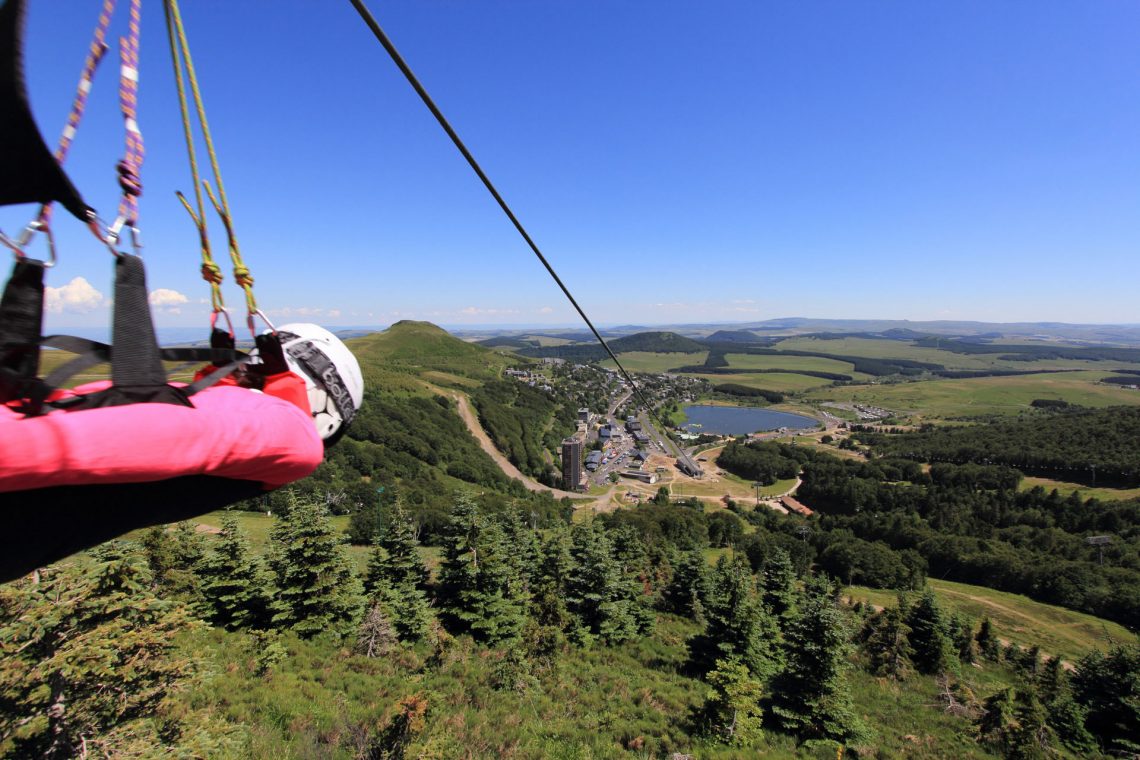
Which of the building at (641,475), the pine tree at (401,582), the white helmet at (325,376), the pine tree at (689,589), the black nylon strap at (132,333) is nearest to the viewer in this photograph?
the black nylon strap at (132,333)

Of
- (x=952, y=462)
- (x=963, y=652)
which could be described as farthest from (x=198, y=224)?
(x=952, y=462)

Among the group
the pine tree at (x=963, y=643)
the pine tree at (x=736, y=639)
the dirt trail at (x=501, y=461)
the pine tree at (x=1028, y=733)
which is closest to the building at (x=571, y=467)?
the dirt trail at (x=501, y=461)

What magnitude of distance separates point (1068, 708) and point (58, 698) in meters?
36.4

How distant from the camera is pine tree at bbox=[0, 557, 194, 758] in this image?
23.2ft

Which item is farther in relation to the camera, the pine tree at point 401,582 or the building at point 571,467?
the building at point 571,467

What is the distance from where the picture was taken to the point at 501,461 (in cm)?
10725

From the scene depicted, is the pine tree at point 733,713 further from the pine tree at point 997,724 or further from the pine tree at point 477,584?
the pine tree at point 997,724

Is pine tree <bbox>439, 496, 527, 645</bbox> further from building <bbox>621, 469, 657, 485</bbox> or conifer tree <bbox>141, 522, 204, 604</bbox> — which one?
building <bbox>621, 469, 657, 485</bbox>

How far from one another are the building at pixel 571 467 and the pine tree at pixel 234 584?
79439 mm

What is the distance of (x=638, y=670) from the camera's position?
69.3 ft

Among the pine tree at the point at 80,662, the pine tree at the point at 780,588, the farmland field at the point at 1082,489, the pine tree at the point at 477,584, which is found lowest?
the farmland field at the point at 1082,489

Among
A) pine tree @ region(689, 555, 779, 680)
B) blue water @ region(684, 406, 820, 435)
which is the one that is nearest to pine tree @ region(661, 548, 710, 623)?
pine tree @ region(689, 555, 779, 680)

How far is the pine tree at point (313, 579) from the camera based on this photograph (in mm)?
18312

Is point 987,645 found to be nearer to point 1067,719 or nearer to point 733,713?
point 1067,719
